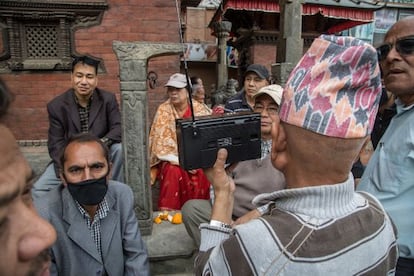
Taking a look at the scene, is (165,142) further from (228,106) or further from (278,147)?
(278,147)

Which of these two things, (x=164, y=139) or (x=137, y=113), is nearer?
(x=137, y=113)

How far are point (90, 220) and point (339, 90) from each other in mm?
1526

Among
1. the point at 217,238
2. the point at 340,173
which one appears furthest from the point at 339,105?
the point at 217,238

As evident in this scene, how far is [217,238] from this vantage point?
3.37 ft

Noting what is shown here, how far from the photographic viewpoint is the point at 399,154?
1.37 m

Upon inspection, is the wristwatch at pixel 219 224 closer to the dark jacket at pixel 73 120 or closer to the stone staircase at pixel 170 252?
the stone staircase at pixel 170 252

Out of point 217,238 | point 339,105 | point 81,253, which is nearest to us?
point 339,105

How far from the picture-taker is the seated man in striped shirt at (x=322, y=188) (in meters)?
0.79

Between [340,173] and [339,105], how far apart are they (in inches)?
7.2

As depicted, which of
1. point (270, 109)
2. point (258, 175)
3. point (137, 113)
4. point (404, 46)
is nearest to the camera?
point (404, 46)

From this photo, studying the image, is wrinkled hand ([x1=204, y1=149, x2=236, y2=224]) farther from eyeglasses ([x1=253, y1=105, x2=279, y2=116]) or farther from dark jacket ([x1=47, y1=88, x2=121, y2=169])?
dark jacket ([x1=47, y1=88, x2=121, y2=169])

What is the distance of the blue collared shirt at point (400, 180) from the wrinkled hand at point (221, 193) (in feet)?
2.31

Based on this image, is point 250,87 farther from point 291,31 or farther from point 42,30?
point 42,30

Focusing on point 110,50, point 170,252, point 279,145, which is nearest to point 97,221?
point 170,252
